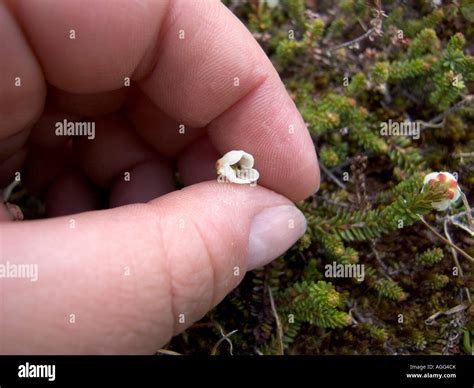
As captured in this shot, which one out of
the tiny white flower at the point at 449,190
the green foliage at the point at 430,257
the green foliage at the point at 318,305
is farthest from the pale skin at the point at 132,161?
the green foliage at the point at 430,257

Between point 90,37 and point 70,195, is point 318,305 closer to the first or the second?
point 70,195

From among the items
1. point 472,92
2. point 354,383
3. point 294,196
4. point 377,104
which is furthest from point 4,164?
point 472,92

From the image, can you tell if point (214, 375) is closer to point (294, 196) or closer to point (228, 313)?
point (228, 313)

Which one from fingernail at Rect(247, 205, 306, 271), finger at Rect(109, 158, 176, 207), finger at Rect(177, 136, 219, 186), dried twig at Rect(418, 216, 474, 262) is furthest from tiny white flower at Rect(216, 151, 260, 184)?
dried twig at Rect(418, 216, 474, 262)

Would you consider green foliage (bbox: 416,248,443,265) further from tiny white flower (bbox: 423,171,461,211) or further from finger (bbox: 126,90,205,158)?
finger (bbox: 126,90,205,158)

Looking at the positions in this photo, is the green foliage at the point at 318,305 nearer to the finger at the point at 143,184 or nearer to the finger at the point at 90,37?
the finger at the point at 143,184

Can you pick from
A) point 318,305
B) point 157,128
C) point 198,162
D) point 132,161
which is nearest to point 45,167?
point 132,161
